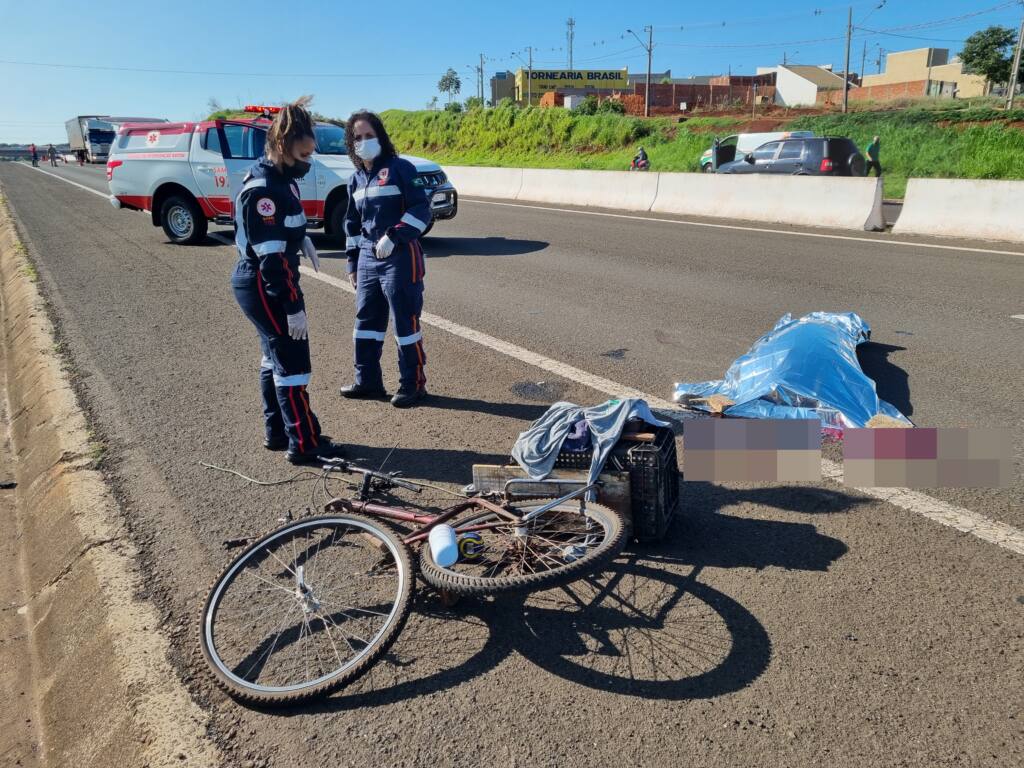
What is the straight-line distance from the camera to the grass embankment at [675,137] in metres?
26.0

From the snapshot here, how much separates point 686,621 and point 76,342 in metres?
6.85

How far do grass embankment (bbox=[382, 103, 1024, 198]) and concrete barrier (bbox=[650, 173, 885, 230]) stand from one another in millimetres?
9085

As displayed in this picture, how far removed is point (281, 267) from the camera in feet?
14.5

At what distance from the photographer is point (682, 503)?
4.09 m

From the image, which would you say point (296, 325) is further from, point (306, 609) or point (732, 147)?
point (732, 147)

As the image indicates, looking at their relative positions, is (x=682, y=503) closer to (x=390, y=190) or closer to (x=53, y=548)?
(x=390, y=190)

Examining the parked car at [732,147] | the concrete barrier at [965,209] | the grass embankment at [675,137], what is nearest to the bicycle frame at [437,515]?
the concrete barrier at [965,209]

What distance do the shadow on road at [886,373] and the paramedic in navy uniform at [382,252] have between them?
334cm

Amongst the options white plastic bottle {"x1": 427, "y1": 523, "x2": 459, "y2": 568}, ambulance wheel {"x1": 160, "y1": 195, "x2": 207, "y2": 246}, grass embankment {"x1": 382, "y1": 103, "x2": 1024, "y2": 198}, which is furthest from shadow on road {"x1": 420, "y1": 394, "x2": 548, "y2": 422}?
grass embankment {"x1": 382, "y1": 103, "x2": 1024, "y2": 198}

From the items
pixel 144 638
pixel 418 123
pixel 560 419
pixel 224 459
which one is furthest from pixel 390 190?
pixel 418 123

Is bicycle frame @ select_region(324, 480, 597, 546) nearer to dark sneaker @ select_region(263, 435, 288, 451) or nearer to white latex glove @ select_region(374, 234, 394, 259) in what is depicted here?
dark sneaker @ select_region(263, 435, 288, 451)

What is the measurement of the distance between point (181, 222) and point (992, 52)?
69.0 metres

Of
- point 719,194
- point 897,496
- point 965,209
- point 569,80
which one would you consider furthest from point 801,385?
point 569,80

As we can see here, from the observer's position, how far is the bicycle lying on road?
9.61 feet
